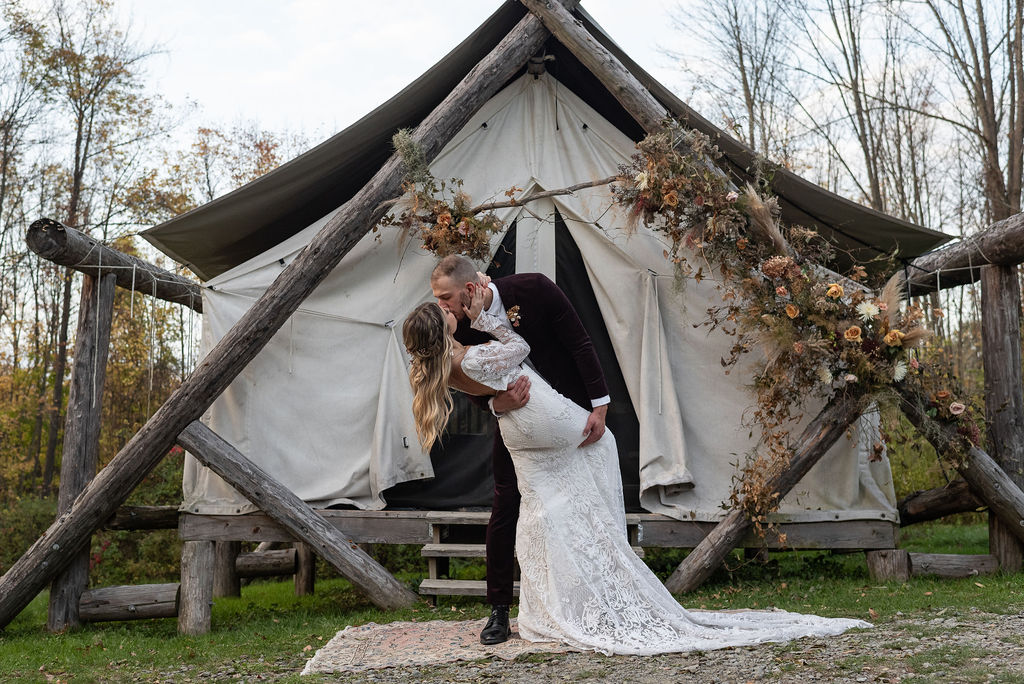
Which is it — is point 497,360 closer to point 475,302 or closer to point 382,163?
point 475,302

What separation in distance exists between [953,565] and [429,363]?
12.3ft

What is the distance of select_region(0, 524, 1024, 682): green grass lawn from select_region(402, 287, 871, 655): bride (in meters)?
0.86

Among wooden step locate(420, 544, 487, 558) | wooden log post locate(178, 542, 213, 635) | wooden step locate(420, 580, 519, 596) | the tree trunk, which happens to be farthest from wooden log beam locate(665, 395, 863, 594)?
the tree trunk

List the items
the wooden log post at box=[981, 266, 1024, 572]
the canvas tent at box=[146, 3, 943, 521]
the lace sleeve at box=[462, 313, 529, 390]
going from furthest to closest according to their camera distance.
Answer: the wooden log post at box=[981, 266, 1024, 572], the canvas tent at box=[146, 3, 943, 521], the lace sleeve at box=[462, 313, 529, 390]

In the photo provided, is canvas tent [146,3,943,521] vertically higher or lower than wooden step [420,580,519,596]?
higher

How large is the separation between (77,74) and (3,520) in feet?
25.9

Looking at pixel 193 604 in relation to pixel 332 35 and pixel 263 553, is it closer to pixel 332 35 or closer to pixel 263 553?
pixel 263 553

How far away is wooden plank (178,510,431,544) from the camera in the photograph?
4.82 meters

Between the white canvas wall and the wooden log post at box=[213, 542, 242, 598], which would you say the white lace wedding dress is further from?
the wooden log post at box=[213, 542, 242, 598]

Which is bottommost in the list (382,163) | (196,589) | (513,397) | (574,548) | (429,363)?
(196,589)

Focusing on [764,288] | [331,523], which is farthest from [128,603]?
[764,288]

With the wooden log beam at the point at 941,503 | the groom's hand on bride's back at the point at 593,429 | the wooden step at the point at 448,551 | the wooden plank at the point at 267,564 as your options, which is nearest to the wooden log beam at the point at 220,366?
the wooden step at the point at 448,551

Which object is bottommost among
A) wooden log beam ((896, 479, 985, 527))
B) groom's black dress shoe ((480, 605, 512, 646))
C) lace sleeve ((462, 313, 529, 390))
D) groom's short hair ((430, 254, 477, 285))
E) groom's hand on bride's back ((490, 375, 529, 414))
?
groom's black dress shoe ((480, 605, 512, 646))

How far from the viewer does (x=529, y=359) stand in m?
3.55
